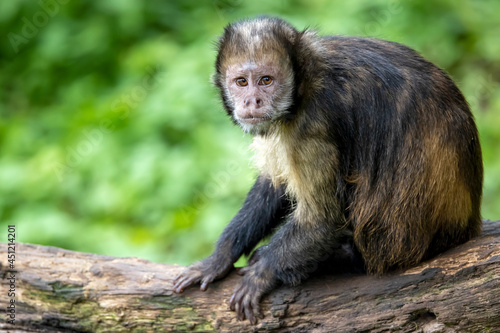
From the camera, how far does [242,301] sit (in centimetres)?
509

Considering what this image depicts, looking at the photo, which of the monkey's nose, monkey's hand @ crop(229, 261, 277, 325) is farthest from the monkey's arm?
the monkey's nose

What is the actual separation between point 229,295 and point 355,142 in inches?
66.5

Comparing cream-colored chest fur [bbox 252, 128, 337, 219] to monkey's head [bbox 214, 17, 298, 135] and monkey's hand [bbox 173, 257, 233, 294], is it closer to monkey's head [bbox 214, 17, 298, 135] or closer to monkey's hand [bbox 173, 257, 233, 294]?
monkey's head [bbox 214, 17, 298, 135]

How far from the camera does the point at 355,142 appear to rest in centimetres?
496

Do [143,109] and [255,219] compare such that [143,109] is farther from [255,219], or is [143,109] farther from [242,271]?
[242,271]

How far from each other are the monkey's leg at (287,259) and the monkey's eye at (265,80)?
3.76ft

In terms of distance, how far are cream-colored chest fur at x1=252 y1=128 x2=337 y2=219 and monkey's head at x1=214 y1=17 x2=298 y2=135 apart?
24 cm

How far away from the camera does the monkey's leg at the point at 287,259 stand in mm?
4984

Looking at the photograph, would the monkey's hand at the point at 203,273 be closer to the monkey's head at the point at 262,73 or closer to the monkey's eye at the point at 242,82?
the monkey's head at the point at 262,73

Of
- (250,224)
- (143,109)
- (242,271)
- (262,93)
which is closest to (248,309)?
(242,271)

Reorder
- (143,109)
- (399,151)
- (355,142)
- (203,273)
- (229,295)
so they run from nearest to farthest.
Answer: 1. (399,151)
2. (355,142)
3. (229,295)
4. (203,273)
5. (143,109)

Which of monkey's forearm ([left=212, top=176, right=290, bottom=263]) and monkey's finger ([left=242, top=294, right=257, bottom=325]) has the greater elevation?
monkey's forearm ([left=212, top=176, right=290, bottom=263])

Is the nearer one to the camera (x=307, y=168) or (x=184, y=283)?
(x=307, y=168)

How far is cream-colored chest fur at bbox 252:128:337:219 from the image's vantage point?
4.86 meters
